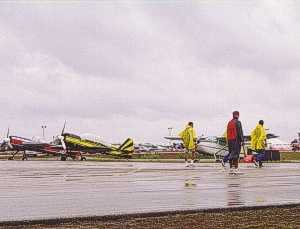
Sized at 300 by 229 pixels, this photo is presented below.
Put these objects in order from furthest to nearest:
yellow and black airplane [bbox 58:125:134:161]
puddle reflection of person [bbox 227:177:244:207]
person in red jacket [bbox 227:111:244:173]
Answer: yellow and black airplane [bbox 58:125:134:161] → person in red jacket [bbox 227:111:244:173] → puddle reflection of person [bbox 227:177:244:207]

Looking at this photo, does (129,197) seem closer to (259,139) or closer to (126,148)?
(259,139)

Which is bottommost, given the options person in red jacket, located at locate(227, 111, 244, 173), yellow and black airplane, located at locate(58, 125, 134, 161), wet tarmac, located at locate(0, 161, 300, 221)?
wet tarmac, located at locate(0, 161, 300, 221)

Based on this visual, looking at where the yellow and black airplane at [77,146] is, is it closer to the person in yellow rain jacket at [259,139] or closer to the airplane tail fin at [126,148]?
the airplane tail fin at [126,148]

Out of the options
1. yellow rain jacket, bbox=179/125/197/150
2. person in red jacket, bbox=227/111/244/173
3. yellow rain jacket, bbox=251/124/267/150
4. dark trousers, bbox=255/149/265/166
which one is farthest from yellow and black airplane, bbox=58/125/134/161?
person in red jacket, bbox=227/111/244/173

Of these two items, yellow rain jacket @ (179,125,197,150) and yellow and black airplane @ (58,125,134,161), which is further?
yellow and black airplane @ (58,125,134,161)

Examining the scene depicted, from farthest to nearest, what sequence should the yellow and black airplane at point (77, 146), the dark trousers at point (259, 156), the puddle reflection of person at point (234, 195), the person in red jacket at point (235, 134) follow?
the yellow and black airplane at point (77, 146), the dark trousers at point (259, 156), the person in red jacket at point (235, 134), the puddle reflection of person at point (234, 195)

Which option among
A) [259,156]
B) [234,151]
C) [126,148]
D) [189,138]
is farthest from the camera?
[126,148]

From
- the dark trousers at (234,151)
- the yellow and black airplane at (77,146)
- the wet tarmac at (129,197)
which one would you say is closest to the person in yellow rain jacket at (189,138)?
the dark trousers at (234,151)

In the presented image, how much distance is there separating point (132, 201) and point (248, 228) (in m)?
3.14

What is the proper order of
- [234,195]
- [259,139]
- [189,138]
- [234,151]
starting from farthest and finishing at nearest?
[259,139] < [189,138] < [234,151] < [234,195]

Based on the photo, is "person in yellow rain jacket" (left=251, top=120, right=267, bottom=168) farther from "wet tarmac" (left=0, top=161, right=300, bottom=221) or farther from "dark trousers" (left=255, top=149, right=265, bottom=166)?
"wet tarmac" (left=0, top=161, right=300, bottom=221)

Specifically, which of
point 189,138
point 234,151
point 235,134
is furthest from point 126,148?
point 234,151

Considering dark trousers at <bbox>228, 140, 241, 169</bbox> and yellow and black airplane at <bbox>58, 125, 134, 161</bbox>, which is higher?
yellow and black airplane at <bbox>58, 125, 134, 161</bbox>

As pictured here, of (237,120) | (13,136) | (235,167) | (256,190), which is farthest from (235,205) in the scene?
(13,136)
